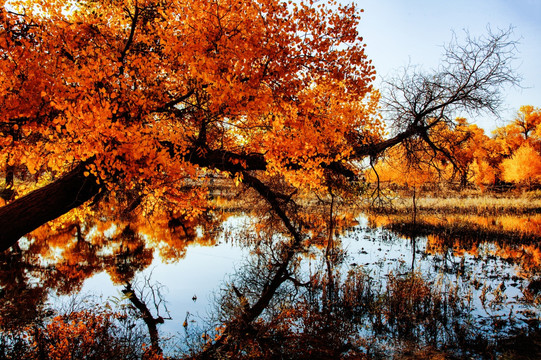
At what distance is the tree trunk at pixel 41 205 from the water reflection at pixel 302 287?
2256 mm

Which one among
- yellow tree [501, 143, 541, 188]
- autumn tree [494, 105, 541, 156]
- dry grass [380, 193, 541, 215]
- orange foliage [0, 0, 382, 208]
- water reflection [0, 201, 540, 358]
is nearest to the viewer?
orange foliage [0, 0, 382, 208]

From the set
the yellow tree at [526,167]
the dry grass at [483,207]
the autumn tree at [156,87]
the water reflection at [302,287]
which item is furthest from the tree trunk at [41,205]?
the yellow tree at [526,167]

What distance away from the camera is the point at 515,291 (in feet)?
30.9

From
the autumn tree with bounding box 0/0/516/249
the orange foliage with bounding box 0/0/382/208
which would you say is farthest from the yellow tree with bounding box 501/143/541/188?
the orange foliage with bounding box 0/0/382/208

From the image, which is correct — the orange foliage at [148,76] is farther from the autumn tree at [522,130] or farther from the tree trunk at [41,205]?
the autumn tree at [522,130]

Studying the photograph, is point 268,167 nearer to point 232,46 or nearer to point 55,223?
point 232,46

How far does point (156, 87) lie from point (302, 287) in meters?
7.48

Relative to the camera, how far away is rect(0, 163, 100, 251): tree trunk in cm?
621

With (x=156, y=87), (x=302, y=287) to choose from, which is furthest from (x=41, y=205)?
(x=302, y=287)

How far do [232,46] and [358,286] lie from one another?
24.3 ft

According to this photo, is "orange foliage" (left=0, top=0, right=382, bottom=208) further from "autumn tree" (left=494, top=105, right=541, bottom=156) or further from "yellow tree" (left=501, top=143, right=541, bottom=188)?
"autumn tree" (left=494, top=105, right=541, bottom=156)

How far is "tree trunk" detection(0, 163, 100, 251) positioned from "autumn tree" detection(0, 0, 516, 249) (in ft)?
0.07

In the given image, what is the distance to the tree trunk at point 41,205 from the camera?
→ 6.21 metres

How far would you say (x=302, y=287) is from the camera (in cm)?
1039
